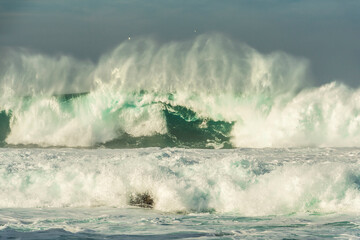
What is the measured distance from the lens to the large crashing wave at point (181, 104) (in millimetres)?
21906

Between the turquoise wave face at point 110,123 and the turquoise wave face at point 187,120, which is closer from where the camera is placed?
the turquoise wave face at point 187,120

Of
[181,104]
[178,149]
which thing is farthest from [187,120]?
[178,149]

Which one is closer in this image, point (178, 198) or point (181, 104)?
point (178, 198)

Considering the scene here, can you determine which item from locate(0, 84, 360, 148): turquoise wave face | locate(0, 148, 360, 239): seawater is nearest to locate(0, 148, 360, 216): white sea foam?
locate(0, 148, 360, 239): seawater

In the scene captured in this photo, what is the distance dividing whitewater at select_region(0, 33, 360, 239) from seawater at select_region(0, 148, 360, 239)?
0.10 ft

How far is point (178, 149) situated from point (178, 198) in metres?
4.16

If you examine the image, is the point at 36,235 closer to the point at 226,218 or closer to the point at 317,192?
the point at 226,218

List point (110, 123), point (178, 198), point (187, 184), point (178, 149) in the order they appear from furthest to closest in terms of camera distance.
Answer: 1. point (110, 123)
2. point (178, 149)
3. point (187, 184)
4. point (178, 198)

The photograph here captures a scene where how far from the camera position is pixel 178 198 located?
11.0 metres

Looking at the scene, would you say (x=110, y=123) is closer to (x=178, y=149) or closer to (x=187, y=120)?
(x=187, y=120)

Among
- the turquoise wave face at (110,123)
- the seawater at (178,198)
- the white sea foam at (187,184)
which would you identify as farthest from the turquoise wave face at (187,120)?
the white sea foam at (187,184)

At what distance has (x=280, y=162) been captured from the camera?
1371 cm

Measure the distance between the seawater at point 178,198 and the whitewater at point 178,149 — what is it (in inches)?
1.2

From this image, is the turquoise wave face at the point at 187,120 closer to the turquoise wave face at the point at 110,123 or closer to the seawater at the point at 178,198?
the turquoise wave face at the point at 110,123
